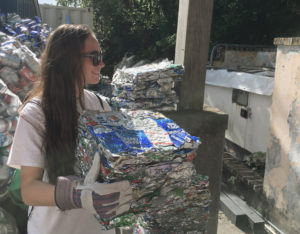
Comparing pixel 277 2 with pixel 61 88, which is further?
pixel 277 2

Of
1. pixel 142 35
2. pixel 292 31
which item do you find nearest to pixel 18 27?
pixel 142 35

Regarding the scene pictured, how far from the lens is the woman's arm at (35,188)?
4.34 ft

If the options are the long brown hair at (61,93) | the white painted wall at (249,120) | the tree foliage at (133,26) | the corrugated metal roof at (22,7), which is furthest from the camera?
the tree foliage at (133,26)

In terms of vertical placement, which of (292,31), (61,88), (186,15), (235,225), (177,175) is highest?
(292,31)

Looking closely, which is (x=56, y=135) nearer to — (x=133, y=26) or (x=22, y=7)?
(x=22, y=7)

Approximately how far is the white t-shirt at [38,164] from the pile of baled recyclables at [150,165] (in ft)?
0.64

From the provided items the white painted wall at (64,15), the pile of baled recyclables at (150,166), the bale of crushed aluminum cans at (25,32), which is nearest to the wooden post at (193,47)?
the pile of baled recyclables at (150,166)

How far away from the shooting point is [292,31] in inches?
465

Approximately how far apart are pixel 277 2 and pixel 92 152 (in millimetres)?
13153

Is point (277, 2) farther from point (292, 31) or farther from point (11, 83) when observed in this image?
point (11, 83)

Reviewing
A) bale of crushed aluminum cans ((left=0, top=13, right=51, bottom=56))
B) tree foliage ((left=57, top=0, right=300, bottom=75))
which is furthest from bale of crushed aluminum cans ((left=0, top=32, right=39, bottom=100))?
tree foliage ((left=57, top=0, right=300, bottom=75))

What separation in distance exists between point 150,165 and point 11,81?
10.2 feet

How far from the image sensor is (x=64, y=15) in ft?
→ 32.6

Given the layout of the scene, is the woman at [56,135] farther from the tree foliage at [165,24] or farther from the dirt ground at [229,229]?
the tree foliage at [165,24]
